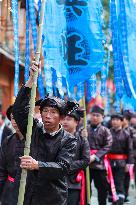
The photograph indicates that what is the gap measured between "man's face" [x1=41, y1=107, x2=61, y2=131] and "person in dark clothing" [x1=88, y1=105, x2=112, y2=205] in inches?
173

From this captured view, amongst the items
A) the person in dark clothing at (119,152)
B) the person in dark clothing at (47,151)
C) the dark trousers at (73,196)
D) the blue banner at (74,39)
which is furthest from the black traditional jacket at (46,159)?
the person in dark clothing at (119,152)

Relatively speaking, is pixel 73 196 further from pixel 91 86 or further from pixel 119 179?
pixel 119 179

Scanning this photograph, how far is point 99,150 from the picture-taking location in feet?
31.1

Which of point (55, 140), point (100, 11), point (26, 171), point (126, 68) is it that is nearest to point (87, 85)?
point (126, 68)

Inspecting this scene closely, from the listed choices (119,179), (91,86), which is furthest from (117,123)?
(91,86)

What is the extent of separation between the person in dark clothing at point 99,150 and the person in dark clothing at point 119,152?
1378mm

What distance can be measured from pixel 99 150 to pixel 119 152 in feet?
6.04

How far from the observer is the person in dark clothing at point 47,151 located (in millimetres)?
4797

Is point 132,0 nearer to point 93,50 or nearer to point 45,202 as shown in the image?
point 93,50

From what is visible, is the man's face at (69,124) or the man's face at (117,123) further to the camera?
the man's face at (117,123)

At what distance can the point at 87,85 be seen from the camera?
764 centimetres

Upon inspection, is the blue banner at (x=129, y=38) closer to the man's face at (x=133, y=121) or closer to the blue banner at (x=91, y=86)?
the blue banner at (x=91, y=86)

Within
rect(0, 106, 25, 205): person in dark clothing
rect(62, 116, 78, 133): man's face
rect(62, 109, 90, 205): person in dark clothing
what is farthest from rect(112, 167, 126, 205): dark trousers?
rect(0, 106, 25, 205): person in dark clothing

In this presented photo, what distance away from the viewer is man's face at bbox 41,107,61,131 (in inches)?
196
